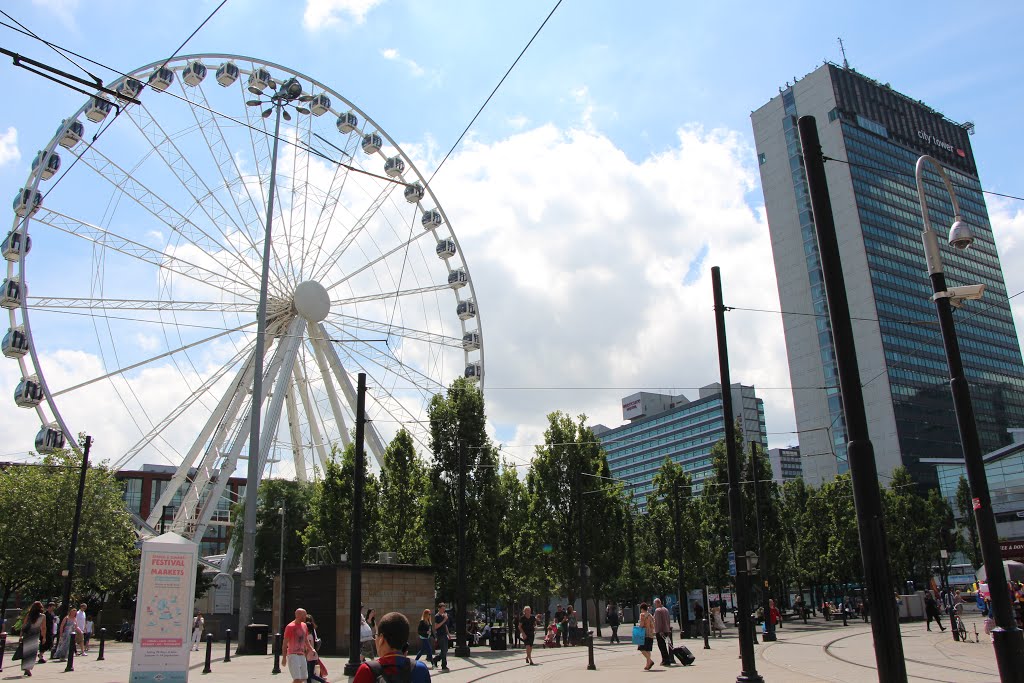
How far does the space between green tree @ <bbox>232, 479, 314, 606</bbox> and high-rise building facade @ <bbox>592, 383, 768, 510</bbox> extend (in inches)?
3882

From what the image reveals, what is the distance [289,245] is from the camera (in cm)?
3975

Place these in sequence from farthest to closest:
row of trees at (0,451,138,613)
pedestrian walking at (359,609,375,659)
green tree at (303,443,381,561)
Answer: green tree at (303,443,381,561), row of trees at (0,451,138,613), pedestrian walking at (359,609,375,659)

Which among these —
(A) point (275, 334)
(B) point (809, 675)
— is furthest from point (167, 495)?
(B) point (809, 675)

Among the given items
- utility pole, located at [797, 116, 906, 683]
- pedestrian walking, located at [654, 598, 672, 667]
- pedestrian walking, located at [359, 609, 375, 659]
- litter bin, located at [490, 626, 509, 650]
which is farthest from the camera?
litter bin, located at [490, 626, 509, 650]

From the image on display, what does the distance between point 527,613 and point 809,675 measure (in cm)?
903

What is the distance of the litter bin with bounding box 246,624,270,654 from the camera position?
94.4 ft

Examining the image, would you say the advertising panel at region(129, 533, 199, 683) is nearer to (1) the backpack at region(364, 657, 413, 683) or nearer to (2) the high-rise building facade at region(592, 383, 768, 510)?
(1) the backpack at region(364, 657, 413, 683)

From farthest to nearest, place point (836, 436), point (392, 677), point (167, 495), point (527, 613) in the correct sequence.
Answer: point (836, 436), point (167, 495), point (527, 613), point (392, 677)

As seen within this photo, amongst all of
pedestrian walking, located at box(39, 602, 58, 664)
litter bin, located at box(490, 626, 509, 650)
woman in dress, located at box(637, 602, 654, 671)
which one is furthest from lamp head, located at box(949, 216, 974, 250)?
pedestrian walking, located at box(39, 602, 58, 664)

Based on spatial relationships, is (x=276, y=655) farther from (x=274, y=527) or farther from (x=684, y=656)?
(x=274, y=527)

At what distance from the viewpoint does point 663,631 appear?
22312 mm

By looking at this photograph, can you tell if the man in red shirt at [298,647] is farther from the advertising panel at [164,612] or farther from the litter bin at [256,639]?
the litter bin at [256,639]

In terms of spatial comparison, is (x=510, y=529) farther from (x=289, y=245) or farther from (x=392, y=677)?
(x=392, y=677)

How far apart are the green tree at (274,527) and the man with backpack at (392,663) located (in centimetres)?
5374
